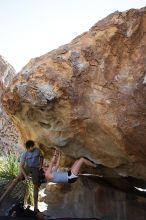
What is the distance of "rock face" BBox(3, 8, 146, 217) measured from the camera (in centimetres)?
661

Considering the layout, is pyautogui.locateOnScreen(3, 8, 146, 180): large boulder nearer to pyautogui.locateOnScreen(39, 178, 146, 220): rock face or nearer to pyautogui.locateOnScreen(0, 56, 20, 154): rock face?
pyautogui.locateOnScreen(39, 178, 146, 220): rock face

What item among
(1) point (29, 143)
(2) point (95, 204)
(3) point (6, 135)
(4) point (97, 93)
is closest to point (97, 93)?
(4) point (97, 93)

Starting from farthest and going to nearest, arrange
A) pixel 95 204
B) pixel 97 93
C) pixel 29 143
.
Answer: pixel 95 204, pixel 29 143, pixel 97 93

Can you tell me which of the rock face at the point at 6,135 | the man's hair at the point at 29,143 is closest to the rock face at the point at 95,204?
the man's hair at the point at 29,143

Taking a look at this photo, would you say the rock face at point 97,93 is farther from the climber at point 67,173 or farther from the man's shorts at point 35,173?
the man's shorts at point 35,173

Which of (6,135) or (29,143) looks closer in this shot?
(29,143)

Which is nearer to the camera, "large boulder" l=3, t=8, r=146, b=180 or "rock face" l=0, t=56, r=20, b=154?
"large boulder" l=3, t=8, r=146, b=180

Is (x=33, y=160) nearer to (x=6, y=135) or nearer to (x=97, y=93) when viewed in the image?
(x=97, y=93)

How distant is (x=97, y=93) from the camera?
6.91 meters

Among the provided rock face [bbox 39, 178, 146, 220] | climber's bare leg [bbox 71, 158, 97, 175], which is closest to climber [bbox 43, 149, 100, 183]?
climber's bare leg [bbox 71, 158, 97, 175]

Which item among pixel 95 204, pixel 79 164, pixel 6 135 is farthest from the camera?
pixel 6 135

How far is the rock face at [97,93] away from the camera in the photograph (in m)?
6.61

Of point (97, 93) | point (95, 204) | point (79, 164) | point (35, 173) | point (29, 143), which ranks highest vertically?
point (97, 93)

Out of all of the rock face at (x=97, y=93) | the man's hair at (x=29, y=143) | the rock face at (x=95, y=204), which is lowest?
the rock face at (x=95, y=204)
